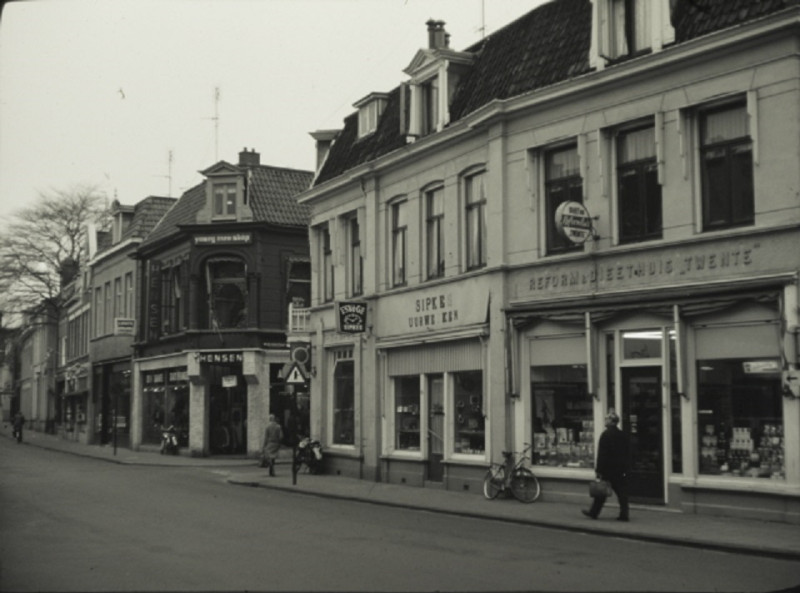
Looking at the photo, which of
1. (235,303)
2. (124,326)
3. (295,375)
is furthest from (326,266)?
(124,326)

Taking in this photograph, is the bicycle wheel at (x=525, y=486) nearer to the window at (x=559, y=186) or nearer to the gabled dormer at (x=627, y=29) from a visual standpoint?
the window at (x=559, y=186)

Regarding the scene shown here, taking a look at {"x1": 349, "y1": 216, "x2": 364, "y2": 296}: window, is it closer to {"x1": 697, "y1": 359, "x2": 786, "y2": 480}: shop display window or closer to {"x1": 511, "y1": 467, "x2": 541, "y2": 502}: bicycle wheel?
{"x1": 511, "y1": 467, "x2": 541, "y2": 502}: bicycle wheel

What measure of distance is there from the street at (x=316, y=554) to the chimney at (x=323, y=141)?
14.8m

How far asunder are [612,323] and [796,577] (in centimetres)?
830

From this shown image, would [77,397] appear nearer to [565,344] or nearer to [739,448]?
[565,344]

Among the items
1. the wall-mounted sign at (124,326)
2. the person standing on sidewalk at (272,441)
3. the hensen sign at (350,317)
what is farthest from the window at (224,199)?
the hensen sign at (350,317)

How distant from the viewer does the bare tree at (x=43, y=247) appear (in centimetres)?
5481

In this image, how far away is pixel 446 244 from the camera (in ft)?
80.4

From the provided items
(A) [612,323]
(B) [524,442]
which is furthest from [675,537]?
(B) [524,442]

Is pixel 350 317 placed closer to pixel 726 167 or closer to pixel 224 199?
pixel 726 167

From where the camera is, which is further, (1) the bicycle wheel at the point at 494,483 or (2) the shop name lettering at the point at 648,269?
(1) the bicycle wheel at the point at 494,483

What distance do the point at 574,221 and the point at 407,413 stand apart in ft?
29.2

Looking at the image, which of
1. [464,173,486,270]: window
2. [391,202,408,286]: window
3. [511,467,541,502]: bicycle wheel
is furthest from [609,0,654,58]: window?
[391,202,408,286]: window

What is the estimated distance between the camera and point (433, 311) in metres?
24.9
